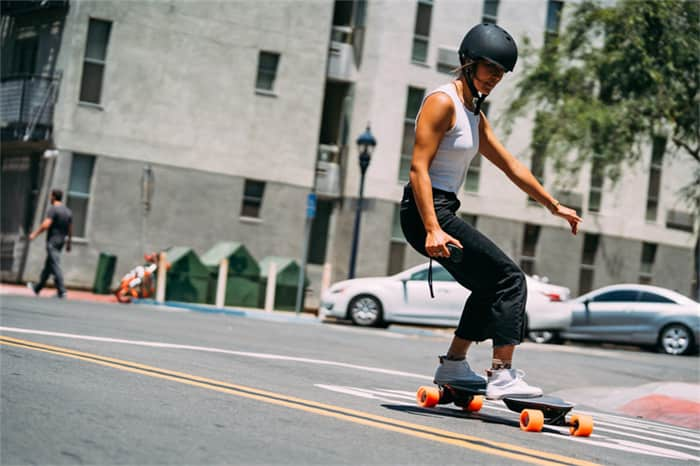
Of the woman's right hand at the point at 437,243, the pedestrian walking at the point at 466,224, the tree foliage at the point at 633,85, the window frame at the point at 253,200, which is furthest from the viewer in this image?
the window frame at the point at 253,200

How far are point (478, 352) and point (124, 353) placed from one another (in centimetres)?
996

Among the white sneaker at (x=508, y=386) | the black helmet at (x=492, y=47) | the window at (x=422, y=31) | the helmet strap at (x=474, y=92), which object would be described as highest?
the window at (x=422, y=31)

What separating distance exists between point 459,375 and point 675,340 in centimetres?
1858

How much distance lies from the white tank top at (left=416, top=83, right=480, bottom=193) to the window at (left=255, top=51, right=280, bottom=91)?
2738 cm

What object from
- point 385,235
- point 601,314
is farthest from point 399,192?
point 601,314

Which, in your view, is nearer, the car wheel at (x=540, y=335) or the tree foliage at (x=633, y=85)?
the car wheel at (x=540, y=335)

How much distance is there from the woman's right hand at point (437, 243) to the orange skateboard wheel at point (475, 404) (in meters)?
1.02

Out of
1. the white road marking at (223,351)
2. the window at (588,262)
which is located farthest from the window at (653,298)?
the window at (588,262)

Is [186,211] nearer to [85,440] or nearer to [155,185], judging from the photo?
[155,185]

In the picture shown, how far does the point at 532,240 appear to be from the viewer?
38.8 meters

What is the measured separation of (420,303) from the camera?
2419 cm

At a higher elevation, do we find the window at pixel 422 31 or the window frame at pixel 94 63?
the window at pixel 422 31

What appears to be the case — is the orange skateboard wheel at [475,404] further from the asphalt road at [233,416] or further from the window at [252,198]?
the window at [252,198]

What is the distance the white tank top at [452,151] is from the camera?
6.68 m
